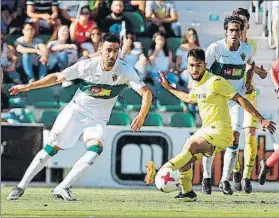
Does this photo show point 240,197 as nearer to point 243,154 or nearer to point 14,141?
point 243,154

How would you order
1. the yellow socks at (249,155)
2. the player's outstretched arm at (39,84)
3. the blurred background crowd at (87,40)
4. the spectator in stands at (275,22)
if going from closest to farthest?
the player's outstretched arm at (39,84) < the yellow socks at (249,155) < the blurred background crowd at (87,40) < the spectator in stands at (275,22)

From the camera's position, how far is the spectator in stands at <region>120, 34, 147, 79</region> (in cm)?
1332

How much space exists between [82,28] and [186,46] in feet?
4.64

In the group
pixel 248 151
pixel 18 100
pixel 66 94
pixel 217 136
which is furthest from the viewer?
pixel 18 100

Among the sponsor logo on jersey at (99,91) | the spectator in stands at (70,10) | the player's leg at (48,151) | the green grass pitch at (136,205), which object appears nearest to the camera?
the green grass pitch at (136,205)

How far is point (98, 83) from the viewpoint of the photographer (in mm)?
10180

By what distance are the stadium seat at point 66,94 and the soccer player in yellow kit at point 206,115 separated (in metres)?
2.91

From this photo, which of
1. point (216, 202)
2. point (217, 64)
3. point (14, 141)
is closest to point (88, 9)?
point (14, 141)

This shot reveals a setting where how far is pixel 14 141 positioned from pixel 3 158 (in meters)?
0.24

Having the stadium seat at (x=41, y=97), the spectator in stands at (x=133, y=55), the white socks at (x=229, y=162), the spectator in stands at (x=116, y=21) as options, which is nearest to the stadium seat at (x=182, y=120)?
the spectator in stands at (x=133, y=55)

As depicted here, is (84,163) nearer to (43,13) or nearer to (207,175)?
(207,175)

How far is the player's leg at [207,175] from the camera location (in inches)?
423

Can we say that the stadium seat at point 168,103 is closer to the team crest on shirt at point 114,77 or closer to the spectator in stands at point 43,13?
the spectator in stands at point 43,13

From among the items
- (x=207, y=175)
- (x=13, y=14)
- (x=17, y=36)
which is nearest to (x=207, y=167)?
(x=207, y=175)
